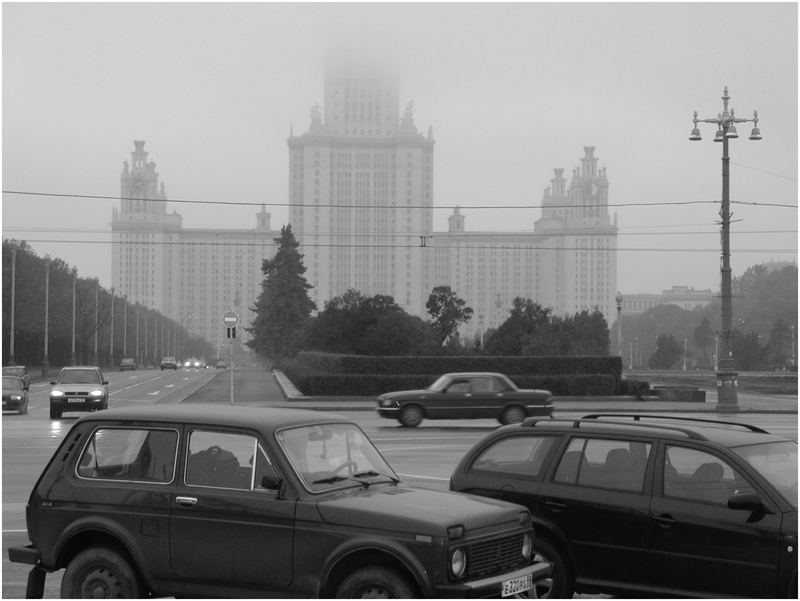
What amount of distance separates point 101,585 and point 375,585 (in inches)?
86.9

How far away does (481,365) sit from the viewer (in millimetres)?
48688

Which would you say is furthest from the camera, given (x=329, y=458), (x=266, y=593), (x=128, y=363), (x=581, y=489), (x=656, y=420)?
(x=128, y=363)

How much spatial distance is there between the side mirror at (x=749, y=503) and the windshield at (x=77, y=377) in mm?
27882

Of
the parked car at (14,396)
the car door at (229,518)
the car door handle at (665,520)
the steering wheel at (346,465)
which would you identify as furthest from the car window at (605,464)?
the parked car at (14,396)

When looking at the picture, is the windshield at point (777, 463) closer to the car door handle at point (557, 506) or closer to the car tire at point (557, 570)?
the car door handle at point (557, 506)

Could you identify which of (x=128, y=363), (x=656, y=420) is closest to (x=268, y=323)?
(x=128, y=363)

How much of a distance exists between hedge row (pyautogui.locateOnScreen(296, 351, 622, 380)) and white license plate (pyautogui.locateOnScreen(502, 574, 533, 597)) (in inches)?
1567

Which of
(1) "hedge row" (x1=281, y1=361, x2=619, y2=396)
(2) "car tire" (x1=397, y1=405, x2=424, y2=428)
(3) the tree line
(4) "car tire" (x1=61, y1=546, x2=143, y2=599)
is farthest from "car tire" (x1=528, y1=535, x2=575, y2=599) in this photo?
(3) the tree line

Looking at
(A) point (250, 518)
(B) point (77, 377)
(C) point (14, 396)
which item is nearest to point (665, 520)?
(A) point (250, 518)

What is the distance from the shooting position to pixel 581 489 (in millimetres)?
9273

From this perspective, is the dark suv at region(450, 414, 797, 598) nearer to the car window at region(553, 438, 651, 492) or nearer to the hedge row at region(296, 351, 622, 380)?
the car window at region(553, 438, 651, 492)

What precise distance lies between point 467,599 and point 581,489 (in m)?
2.19

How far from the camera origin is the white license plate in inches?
304

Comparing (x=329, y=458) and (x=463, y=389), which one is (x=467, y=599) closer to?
(x=329, y=458)
